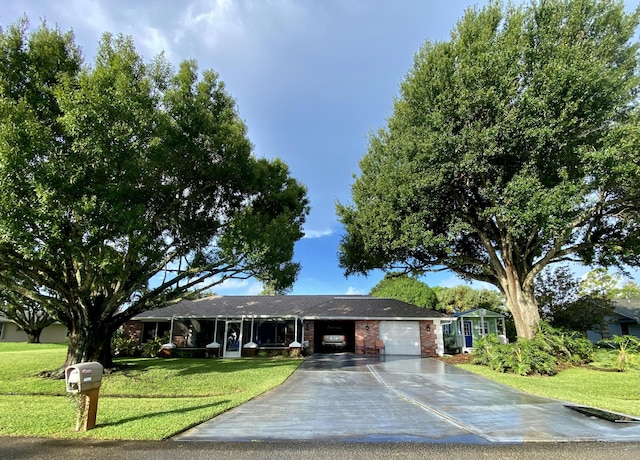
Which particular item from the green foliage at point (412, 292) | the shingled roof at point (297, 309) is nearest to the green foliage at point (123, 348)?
the shingled roof at point (297, 309)

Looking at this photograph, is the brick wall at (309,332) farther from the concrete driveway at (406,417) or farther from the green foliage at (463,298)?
the green foliage at (463,298)

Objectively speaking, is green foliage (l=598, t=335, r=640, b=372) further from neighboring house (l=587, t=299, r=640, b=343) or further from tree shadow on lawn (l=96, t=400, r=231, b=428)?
neighboring house (l=587, t=299, r=640, b=343)

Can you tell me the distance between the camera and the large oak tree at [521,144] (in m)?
11.9

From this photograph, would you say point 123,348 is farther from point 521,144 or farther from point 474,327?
point 521,144

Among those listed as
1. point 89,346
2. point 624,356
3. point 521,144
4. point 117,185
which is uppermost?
point 521,144

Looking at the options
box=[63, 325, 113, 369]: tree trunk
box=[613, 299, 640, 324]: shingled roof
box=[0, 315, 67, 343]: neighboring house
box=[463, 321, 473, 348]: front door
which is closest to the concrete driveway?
box=[63, 325, 113, 369]: tree trunk

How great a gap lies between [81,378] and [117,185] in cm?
633

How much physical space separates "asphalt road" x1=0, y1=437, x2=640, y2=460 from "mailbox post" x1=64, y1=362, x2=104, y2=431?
1.62 feet

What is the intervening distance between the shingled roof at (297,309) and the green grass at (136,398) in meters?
6.46

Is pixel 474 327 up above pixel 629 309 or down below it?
below

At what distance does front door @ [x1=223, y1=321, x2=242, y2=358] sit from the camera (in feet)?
65.0

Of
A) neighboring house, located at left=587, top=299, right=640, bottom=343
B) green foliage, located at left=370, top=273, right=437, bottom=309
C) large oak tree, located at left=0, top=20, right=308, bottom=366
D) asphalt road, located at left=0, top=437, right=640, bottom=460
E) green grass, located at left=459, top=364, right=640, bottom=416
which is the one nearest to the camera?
asphalt road, located at left=0, top=437, right=640, bottom=460

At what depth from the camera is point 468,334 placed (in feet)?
74.4

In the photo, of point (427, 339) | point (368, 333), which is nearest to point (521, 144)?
point (427, 339)
